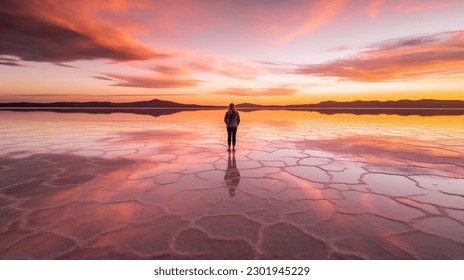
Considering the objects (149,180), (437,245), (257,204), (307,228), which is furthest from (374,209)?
(149,180)

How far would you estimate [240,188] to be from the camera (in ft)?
11.2

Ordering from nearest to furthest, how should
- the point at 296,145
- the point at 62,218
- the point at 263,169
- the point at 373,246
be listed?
the point at 373,246 < the point at 62,218 < the point at 263,169 < the point at 296,145

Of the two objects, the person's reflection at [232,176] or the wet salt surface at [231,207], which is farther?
the person's reflection at [232,176]

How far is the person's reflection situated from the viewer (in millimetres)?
3449

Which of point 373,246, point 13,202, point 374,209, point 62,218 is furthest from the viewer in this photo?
point 13,202

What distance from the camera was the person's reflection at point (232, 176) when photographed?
11.3ft

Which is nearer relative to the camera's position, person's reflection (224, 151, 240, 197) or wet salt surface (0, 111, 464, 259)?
wet salt surface (0, 111, 464, 259)

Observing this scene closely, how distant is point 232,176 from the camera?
396 centimetres

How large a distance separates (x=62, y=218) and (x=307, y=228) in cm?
234

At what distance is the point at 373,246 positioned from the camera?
2.04 metres

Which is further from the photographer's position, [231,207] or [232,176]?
[232,176]

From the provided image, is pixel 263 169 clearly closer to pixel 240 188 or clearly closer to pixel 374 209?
pixel 240 188

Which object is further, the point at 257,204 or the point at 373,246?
the point at 257,204

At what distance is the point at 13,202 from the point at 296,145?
5.65 meters
